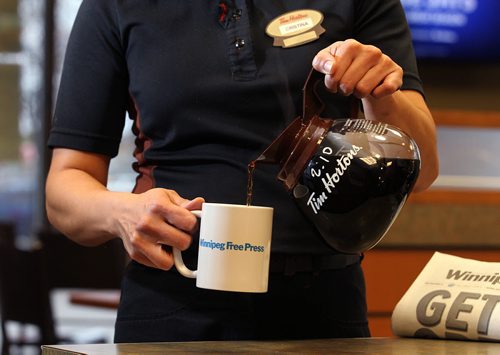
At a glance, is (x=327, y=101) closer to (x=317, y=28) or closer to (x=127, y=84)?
(x=317, y=28)

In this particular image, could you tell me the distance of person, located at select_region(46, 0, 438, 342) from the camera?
132 cm

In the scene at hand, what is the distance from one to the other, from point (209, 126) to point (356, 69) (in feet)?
0.80

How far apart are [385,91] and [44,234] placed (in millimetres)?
3010

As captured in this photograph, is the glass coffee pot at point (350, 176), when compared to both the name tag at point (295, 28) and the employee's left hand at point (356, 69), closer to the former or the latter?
the employee's left hand at point (356, 69)

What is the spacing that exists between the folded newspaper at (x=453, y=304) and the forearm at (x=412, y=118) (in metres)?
0.14

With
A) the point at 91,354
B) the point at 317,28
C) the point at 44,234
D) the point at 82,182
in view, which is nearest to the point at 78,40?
the point at 82,182

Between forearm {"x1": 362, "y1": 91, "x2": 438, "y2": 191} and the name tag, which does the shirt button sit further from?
forearm {"x1": 362, "y1": 91, "x2": 438, "y2": 191}

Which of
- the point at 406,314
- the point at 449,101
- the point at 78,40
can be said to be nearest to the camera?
the point at 406,314

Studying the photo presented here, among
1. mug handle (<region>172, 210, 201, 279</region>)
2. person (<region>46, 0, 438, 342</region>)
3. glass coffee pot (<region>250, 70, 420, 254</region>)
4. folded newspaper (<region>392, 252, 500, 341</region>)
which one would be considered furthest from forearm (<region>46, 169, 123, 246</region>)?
folded newspaper (<region>392, 252, 500, 341</region>)

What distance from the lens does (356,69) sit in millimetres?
1218

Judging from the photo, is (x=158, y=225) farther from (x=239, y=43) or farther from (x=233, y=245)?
(x=239, y=43)

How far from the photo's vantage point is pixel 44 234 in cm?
406

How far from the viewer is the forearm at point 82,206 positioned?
4.34ft

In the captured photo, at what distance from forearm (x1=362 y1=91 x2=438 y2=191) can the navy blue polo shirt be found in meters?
0.06
